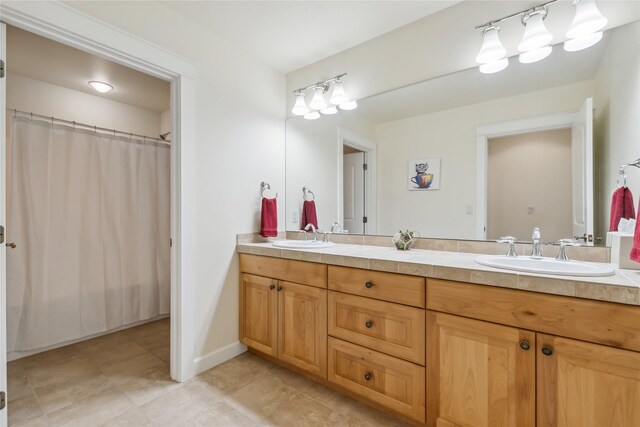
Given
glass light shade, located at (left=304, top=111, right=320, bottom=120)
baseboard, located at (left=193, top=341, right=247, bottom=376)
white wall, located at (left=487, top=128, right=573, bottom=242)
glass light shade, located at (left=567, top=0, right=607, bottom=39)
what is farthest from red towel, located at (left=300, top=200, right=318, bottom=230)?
glass light shade, located at (left=567, top=0, right=607, bottom=39)

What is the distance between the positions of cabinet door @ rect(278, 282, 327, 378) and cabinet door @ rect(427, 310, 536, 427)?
0.63 meters

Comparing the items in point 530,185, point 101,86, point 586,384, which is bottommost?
point 586,384

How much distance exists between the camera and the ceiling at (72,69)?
199 centimetres

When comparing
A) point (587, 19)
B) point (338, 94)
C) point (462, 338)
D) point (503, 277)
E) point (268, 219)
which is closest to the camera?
point (503, 277)

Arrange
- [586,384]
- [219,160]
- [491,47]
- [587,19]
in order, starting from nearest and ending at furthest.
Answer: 1. [586,384]
2. [587,19]
3. [491,47]
4. [219,160]

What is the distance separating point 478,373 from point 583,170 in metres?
1.17

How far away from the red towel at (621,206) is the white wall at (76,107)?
3.98 m

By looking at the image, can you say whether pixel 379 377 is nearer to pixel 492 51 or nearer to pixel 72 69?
pixel 492 51

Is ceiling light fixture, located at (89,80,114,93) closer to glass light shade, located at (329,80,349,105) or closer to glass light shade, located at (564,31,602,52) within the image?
glass light shade, located at (329,80,349,105)

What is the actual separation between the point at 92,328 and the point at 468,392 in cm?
298

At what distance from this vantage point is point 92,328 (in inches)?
101

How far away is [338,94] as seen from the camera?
2.22 m

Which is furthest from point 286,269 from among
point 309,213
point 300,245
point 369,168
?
point 369,168

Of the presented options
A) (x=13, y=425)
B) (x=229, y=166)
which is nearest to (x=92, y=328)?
(x=13, y=425)
